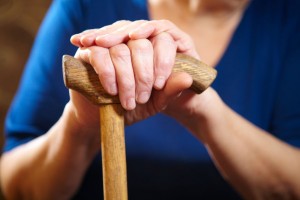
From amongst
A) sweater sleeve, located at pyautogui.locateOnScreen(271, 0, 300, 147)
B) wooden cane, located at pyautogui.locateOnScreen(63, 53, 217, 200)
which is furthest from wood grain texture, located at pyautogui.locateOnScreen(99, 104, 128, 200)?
sweater sleeve, located at pyautogui.locateOnScreen(271, 0, 300, 147)

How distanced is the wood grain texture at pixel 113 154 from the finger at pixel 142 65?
0.03m

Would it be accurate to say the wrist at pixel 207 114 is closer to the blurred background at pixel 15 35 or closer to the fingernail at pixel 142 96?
the fingernail at pixel 142 96

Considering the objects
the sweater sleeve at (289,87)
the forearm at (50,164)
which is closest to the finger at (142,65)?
the forearm at (50,164)

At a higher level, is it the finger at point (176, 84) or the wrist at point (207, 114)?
the finger at point (176, 84)

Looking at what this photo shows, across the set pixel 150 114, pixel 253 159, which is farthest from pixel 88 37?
pixel 253 159

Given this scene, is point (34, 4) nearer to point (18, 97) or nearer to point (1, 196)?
point (18, 97)

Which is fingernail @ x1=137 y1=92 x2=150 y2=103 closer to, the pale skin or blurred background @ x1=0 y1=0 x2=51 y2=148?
the pale skin

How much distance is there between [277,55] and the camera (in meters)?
0.50

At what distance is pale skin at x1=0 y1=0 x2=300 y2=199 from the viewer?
0.32m

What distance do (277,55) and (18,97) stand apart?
1.05 ft

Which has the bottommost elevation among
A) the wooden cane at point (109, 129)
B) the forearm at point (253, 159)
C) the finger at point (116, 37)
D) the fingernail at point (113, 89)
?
the forearm at point (253, 159)

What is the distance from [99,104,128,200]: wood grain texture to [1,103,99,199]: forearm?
87 mm

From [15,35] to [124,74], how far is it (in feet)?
0.68

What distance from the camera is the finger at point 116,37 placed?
323 mm
